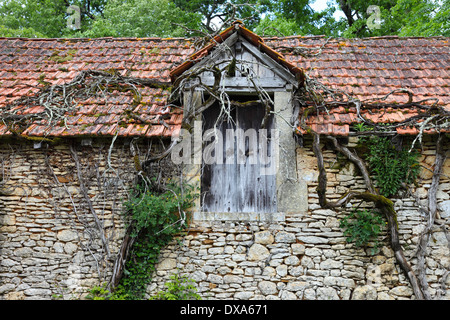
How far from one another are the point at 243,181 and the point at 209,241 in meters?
1.04

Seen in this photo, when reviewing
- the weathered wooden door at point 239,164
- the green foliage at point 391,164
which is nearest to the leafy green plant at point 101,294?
the weathered wooden door at point 239,164

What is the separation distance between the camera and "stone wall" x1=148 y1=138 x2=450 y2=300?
5.28m

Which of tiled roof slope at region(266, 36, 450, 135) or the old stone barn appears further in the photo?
tiled roof slope at region(266, 36, 450, 135)

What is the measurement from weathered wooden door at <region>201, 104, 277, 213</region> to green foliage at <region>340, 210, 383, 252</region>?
1.09 m

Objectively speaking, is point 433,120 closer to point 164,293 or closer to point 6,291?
point 164,293

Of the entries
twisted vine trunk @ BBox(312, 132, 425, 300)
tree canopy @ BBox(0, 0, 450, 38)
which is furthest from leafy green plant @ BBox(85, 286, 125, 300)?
tree canopy @ BBox(0, 0, 450, 38)

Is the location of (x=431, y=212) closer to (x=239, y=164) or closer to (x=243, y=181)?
(x=243, y=181)

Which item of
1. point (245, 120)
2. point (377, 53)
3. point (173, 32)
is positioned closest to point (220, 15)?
point (173, 32)

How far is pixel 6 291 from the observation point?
552 cm

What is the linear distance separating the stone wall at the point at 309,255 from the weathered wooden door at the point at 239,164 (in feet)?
1.06

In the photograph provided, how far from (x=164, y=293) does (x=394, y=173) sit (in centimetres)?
372

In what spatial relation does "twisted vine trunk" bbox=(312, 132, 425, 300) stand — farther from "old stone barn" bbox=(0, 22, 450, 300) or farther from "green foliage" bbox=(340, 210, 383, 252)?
"green foliage" bbox=(340, 210, 383, 252)

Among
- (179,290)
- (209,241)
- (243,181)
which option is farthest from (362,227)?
(179,290)

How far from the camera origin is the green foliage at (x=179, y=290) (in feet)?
17.1
